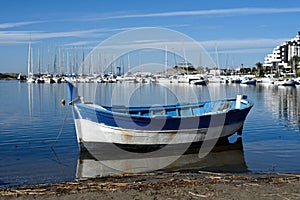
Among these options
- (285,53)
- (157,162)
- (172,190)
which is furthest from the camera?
(285,53)

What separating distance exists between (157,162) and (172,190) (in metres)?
5.88

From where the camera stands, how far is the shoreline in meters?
8.02

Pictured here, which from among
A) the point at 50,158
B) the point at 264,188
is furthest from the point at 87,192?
the point at 50,158

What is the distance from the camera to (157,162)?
47.0 ft

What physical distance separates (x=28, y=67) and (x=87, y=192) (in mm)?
115180

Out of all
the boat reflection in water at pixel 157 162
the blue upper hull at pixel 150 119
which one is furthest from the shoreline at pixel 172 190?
the blue upper hull at pixel 150 119

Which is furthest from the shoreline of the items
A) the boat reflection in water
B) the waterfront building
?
the waterfront building

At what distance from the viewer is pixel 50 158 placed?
14547 mm

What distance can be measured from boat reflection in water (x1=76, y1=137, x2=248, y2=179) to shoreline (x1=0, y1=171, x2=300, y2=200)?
3255 mm

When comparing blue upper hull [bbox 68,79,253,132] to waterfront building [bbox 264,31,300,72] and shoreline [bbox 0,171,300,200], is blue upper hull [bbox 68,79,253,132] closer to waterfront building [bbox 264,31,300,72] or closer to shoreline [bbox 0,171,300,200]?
shoreline [bbox 0,171,300,200]

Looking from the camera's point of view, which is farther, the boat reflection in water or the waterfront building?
the waterfront building

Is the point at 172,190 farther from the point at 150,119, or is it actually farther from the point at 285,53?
the point at 285,53

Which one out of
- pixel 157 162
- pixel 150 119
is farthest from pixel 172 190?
pixel 150 119

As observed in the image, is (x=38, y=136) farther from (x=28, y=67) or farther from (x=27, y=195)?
(x=28, y=67)
